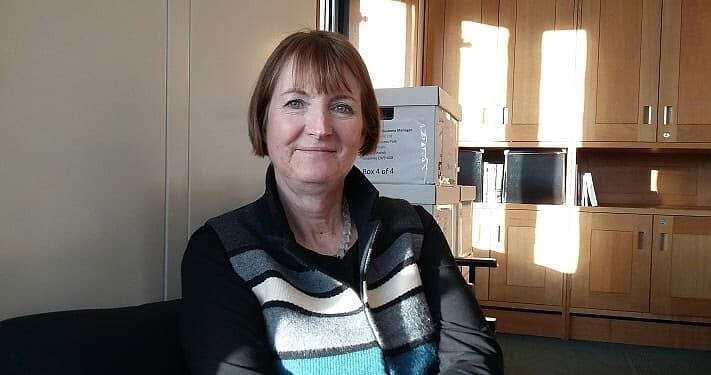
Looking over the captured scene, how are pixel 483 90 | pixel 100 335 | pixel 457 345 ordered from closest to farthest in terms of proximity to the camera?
1. pixel 100 335
2. pixel 457 345
3. pixel 483 90

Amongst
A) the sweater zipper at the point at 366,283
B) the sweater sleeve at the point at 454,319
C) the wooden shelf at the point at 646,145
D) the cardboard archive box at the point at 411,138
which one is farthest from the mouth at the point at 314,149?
the wooden shelf at the point at 646,145

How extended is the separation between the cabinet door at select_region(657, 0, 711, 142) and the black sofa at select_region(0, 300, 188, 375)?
3.26 metres

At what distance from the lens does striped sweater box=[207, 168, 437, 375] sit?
0.97 m

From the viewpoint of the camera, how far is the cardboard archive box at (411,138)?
1.76 m

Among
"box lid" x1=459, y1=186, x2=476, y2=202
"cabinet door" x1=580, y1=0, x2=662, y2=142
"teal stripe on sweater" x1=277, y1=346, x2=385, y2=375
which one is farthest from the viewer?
"cabinet door" x1=580, y1=0, x2=662, y2=142

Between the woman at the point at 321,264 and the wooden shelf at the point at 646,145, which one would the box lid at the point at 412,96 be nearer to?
the woman at the point at 321,264

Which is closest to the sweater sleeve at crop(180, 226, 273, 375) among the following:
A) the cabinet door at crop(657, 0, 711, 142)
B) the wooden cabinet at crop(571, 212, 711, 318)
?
the wooden cabinet at crop(571, 212, 711, 318)

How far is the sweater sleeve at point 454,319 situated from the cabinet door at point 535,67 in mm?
2636

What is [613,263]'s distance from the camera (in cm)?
347

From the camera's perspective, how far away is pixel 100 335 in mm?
789

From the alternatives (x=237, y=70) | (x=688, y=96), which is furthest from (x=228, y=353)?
(x=688, y=96)

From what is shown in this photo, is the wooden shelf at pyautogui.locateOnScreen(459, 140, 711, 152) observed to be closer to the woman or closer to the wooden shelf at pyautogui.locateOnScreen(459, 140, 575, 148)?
the wooden shelf at pyautogui.locateOnScreen(459, 140, 575, 148)

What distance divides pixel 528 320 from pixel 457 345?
2735mm

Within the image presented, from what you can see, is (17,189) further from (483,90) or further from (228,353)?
(483,90)
